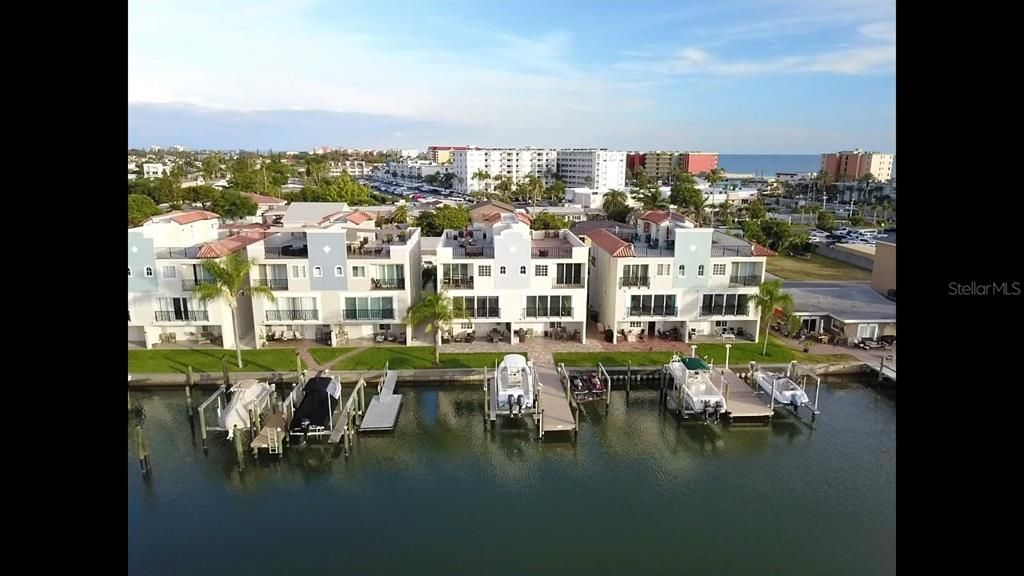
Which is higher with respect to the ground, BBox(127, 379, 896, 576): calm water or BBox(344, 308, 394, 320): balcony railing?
BBox(344, 308, 394, 320): balcony railing

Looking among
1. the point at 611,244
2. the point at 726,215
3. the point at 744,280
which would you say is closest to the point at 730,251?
the point at 744,280

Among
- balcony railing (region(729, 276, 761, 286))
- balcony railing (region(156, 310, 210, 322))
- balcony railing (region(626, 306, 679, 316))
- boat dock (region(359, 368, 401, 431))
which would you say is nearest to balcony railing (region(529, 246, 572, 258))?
balcony railing (region(626, 306, 679, 316))

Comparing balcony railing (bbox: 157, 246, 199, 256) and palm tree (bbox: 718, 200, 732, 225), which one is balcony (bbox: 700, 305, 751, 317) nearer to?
balcony railing (bbox: 157, 246, 199, 256)

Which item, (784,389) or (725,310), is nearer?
(784,389)

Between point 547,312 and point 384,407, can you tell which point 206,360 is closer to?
point 384,407

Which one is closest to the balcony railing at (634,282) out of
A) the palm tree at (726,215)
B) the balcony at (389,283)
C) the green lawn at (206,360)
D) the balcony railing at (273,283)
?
the balcony at (389,283)
